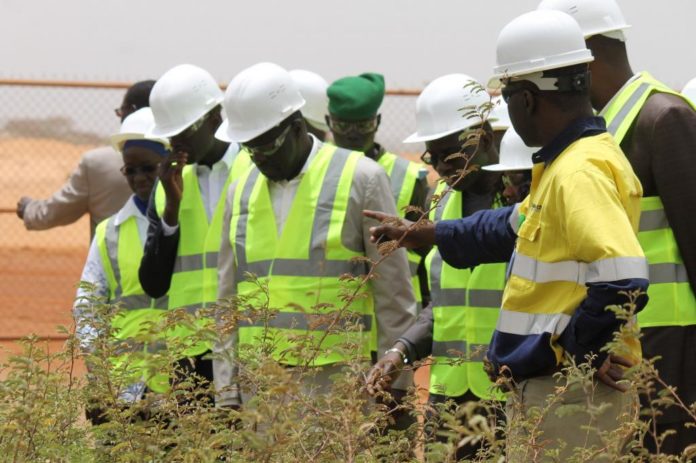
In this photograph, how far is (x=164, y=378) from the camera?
19.4ft

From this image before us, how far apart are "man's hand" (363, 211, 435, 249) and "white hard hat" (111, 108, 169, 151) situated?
2.79m

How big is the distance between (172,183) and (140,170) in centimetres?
69

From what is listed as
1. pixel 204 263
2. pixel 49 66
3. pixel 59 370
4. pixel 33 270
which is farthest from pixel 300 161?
pixel 49 66

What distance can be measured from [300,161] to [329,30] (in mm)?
20721

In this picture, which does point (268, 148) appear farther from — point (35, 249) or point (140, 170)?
point (35, 249)

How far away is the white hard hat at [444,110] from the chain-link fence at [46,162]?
5003mm

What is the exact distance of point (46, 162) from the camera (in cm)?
2127

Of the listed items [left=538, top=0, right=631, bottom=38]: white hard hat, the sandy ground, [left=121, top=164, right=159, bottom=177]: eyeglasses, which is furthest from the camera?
the sandy ground

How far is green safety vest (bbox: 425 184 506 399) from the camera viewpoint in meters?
5.90

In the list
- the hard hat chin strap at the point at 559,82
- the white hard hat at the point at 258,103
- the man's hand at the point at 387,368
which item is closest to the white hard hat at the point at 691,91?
the white hard hat at the point at 258,103

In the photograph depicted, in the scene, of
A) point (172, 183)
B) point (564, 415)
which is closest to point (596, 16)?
point (564, 415)

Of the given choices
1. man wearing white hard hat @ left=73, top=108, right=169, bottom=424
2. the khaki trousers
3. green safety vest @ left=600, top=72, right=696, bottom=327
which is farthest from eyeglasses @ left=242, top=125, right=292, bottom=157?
the khaki trousers

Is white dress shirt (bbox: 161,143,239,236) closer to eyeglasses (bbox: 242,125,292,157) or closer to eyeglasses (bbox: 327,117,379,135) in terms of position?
eyeglasses (bbox: 242,125,292,157)

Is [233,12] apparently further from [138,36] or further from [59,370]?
[59,370]
